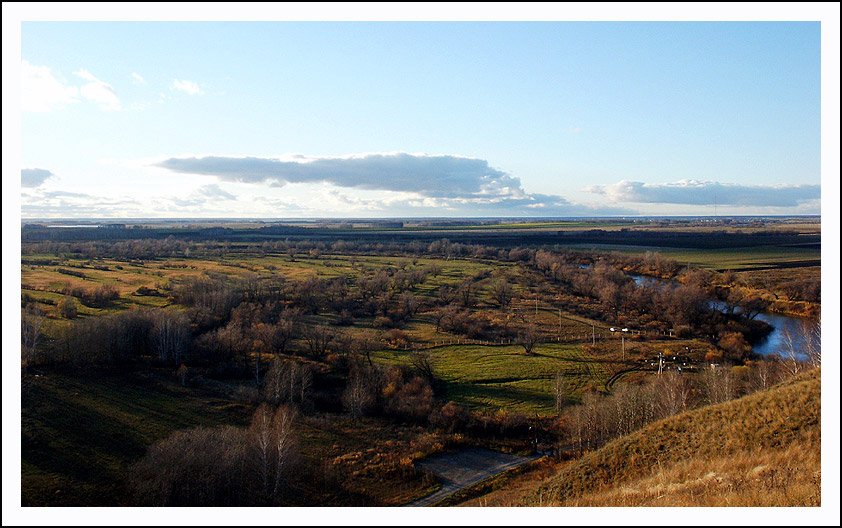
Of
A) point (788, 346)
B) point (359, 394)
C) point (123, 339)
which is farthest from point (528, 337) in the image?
point (123, 339)

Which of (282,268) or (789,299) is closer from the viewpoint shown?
(789,299)

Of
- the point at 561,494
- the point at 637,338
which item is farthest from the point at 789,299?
the point at 561,494

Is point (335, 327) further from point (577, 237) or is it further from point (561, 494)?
point (577, 237)

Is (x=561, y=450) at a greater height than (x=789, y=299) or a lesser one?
lesser

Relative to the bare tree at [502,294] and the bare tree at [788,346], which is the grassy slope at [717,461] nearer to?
the bare tree at [788,346]

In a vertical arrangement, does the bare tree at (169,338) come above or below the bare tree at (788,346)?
above

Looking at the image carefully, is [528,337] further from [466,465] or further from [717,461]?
[717,461]

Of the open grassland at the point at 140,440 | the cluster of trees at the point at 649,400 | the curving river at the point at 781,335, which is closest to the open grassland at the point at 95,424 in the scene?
the open grassland at the point at 140,440
